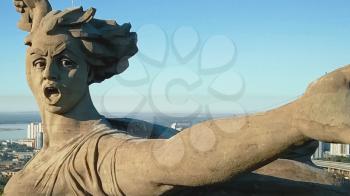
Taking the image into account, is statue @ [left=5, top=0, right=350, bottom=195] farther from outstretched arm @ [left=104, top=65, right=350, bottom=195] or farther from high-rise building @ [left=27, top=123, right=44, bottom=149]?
high-rise building @ [left=27, top=123, right=44, bottom=149]

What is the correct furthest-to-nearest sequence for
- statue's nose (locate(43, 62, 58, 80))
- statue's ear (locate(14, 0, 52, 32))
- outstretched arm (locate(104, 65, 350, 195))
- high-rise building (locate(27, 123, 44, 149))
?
high-rise building (locate(27, 123, 44, 149)) < statue's ear (locate(14, 0, 52, 32)) < statue's nose (locate(43, 62, 58, 80)) < outstretched arm (locate(104, 65, 350, 195))

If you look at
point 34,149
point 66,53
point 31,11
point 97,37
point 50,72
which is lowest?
point 34,149

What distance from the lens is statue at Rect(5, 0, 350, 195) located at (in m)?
3.01

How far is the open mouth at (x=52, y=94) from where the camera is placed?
4234mm

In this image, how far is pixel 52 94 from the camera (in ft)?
14.0

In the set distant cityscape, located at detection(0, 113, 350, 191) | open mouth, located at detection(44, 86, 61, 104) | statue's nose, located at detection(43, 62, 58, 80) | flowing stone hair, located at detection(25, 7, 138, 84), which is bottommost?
distant cityscape, located at detection(0, 113, 350, 191)

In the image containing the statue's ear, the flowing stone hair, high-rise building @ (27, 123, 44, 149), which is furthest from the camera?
high-rise building @ (27, 123, 44, 149)

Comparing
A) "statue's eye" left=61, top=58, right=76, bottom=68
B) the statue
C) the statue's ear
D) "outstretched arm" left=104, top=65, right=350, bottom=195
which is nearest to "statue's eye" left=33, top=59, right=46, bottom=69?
the statue

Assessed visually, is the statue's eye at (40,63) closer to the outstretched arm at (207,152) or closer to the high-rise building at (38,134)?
the high-rise building at (38,134)

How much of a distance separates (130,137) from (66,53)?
83cm

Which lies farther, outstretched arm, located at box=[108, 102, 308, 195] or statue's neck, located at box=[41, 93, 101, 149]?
statue's neck, located at box=[41, 93, 101, 149]

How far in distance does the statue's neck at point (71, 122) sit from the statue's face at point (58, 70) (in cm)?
6

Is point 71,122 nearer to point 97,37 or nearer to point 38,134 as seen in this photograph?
point 97,37

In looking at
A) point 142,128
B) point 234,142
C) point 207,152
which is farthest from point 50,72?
point 234,142
